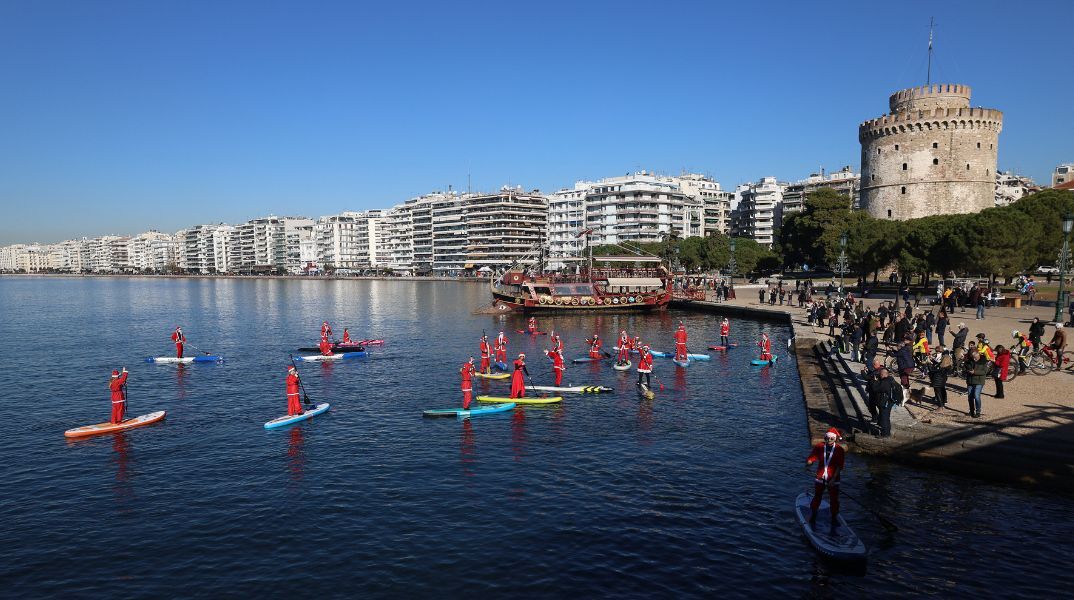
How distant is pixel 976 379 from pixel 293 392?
21.7m

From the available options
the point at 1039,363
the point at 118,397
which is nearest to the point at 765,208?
the point at 1039,363

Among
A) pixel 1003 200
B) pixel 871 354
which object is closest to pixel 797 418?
pixel 871 354

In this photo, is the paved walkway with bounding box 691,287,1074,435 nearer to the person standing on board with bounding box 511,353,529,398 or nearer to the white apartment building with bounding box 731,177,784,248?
the person standing on board with bounding box 511,353,529,398

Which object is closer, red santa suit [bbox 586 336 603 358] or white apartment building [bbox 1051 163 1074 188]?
red santa suit [bbox 586 336 603 358]

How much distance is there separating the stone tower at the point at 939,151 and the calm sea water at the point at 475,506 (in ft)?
233

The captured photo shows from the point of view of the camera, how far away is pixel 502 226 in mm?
181250

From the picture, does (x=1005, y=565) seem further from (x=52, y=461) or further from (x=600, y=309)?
(x=600, y=309)

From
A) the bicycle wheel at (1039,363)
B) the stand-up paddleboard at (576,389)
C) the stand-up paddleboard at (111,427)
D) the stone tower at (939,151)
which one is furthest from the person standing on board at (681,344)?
the stone tower at (939,151)

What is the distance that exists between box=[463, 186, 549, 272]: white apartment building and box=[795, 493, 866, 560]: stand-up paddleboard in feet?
535

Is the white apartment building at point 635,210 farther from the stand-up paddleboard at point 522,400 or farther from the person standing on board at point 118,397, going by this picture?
the person standing on board at point 118,397

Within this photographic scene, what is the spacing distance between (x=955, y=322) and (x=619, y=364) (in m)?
20.7

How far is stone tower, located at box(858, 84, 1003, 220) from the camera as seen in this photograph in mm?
84500

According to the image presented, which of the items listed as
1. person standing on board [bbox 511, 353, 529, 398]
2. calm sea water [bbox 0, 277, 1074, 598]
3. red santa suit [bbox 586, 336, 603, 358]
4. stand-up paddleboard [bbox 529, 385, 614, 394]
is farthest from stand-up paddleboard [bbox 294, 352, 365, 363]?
person standing on board [bbox 511, 353, 529, 398]

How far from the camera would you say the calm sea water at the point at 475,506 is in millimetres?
12891
